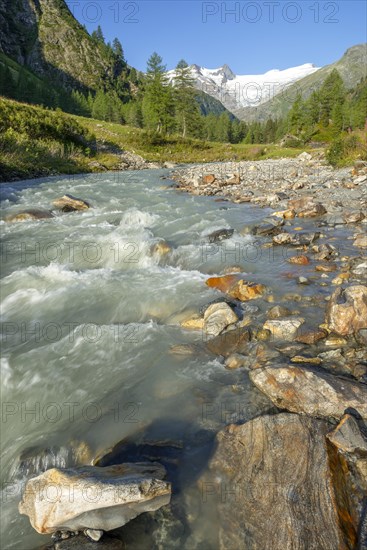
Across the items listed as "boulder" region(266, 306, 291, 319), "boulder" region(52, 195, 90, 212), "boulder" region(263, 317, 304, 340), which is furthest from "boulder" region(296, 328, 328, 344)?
"boulder" region(52, 195, 90, 212)

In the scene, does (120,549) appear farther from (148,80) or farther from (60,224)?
(148,80)

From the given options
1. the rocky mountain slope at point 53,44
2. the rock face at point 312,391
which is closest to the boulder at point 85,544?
the rock face at point 312,391

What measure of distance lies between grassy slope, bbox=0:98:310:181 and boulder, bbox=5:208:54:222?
11.2 metres

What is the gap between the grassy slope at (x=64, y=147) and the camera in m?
28.1

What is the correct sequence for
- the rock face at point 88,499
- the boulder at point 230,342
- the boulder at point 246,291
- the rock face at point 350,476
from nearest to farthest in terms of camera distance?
the rock face at point 350,476, the rock face at point 88,499, the boulder at point 230,342, the boulder at point 246,291

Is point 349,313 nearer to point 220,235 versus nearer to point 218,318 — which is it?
point 218,318

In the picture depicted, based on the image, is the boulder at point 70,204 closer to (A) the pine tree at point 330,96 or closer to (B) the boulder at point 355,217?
(B) the boulder at point 355,217

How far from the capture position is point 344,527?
3117 millimetres

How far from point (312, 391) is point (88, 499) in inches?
121

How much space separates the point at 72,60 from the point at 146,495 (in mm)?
191481

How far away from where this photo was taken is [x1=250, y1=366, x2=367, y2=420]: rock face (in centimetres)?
432

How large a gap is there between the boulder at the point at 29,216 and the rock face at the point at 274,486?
582 inches

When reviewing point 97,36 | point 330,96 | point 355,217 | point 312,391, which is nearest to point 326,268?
point 312,391

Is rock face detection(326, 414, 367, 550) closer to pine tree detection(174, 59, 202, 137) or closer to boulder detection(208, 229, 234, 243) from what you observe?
boulder detection(208, 229, 234, 243)
